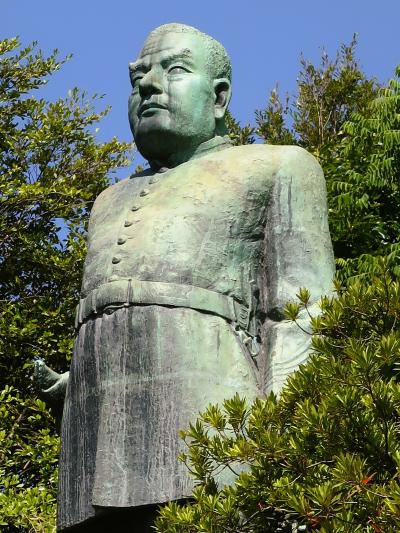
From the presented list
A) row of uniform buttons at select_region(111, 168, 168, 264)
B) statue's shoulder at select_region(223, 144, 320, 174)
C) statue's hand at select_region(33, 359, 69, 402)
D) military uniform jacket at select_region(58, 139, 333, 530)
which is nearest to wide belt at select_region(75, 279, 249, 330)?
military uniform jacket at select_region(58, 139, 333, 530)

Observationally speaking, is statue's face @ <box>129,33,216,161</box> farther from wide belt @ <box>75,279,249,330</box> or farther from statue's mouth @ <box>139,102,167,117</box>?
wide belt @ <box>75,279,249,330</box>

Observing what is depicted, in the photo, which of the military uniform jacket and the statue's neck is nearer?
the military uniform jacket

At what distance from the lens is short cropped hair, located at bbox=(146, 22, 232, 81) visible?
8.37 metres

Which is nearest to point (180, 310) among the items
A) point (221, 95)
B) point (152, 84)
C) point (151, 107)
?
point (151, 107)

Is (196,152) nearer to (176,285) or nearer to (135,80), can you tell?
(135,80)

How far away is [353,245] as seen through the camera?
1992 centimetres

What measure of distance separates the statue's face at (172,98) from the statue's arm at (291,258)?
0.54 metres

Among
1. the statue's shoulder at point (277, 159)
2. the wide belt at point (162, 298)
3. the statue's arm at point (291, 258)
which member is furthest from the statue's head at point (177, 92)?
the wide belt at point (162, 298)

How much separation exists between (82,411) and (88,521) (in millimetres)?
561

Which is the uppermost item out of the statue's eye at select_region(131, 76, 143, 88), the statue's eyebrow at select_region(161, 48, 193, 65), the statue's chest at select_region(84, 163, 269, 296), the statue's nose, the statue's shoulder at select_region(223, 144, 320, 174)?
the statue's eyebrow at select_region(161, 48, 193, 65)

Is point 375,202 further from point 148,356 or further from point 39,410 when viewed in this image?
point 148,356

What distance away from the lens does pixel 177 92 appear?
8.20m

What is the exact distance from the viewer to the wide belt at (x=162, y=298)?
7.60 m

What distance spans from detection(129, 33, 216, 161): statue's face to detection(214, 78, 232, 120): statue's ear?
0.22ft
